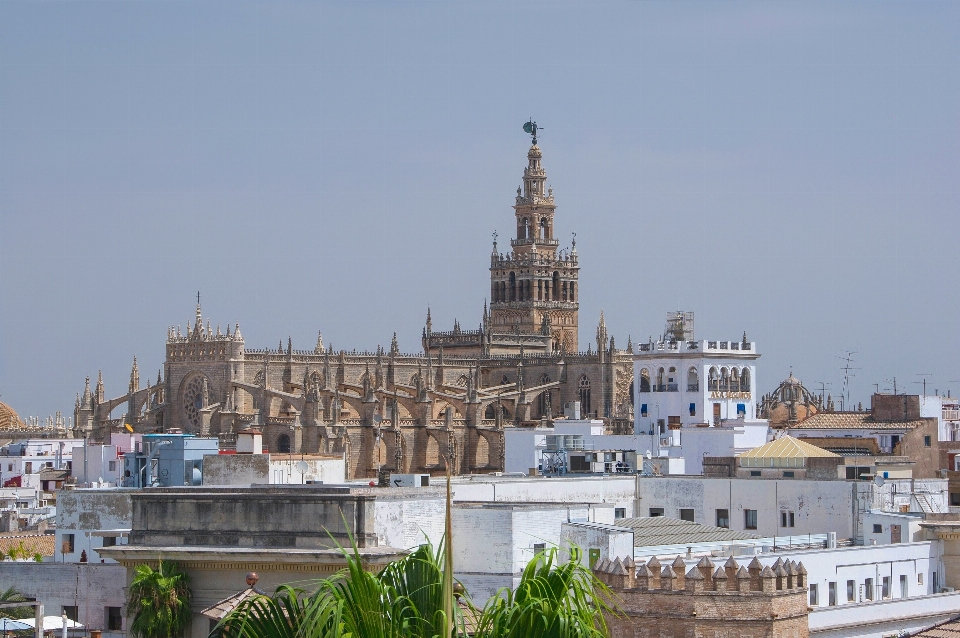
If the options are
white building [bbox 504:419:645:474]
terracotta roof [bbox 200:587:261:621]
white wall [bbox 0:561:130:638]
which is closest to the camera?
terracotta roof [bbox 200:587:261:621]

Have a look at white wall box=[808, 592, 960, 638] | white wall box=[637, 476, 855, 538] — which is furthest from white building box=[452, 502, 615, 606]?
white wall box=[637, 476, 855, 538]

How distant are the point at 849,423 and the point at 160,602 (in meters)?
40.1

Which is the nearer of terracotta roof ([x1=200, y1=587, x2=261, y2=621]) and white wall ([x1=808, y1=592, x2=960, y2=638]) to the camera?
terracotta roof ([x1=200, y1=587, x2=261, y2=621])

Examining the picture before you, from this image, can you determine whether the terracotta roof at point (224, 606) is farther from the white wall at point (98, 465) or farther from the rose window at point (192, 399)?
the rose window at point (192, 399)

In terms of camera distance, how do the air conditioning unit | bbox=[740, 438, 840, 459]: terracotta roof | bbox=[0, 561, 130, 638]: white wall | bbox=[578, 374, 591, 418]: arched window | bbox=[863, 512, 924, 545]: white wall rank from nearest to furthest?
1. bbox=[0, 561, 130, 638]: white wall
2. bbox=[863, 512, 924, 545]: white wall
3. the air conditioning unit
4. bbox=[740, 438, 840, 459]: terracotta roof
5. bbox=[578, 374, 591, 418]: arched window

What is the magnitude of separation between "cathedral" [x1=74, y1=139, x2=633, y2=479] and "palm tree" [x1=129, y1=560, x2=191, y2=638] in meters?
49.7

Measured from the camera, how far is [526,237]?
124 meters

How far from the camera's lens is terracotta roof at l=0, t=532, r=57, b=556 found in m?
49.6

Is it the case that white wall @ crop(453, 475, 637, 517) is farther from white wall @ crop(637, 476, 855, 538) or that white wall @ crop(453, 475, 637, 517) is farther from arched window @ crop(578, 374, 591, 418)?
arched window @ crop(578, 374, 591, 418)

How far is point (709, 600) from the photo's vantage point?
27969 millimetres

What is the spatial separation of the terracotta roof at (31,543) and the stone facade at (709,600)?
24.7 m

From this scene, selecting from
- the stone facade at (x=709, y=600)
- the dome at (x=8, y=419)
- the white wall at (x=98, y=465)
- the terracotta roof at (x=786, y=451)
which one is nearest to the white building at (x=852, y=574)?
the stone facade at (x=709, y=600)

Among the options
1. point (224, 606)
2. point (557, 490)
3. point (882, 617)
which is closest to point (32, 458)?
point (557, 490)

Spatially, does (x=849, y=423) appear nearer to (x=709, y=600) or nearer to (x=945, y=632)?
(x=709, y=600)
